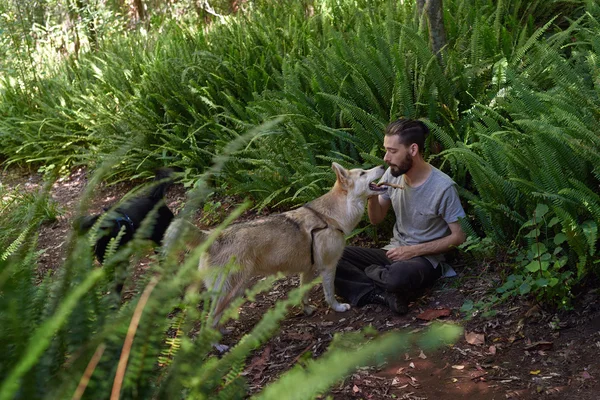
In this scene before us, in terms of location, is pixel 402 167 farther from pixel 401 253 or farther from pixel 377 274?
pixel 377 274

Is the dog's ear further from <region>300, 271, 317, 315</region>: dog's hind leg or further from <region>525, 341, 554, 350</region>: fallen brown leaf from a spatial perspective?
<region>525, 341, 554, 350</region>: fallen brown leaf

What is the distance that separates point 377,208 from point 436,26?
242 cm

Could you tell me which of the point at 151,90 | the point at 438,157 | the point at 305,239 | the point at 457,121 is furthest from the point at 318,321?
the point at 151,90

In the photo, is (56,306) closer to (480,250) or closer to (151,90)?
(480,250)

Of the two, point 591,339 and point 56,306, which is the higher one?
point 56,306

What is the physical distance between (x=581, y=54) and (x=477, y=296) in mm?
2743

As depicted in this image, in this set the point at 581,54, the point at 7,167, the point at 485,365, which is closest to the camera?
the point at 485,365

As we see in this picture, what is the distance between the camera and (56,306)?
184cm

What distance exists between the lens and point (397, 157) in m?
5.12

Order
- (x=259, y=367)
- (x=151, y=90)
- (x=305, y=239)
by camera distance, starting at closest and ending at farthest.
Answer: (x=259, y=367), (x=305, y=239), (x=151, y=90)

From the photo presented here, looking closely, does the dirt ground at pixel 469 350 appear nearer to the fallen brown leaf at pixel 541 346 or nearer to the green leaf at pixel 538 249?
the fallen brown leaf at pixel 541 346

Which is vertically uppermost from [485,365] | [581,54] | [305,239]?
[581,54]

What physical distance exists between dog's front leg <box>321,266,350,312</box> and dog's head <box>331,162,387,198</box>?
0.68 meters

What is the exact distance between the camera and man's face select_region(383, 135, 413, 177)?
5113 millimetres
